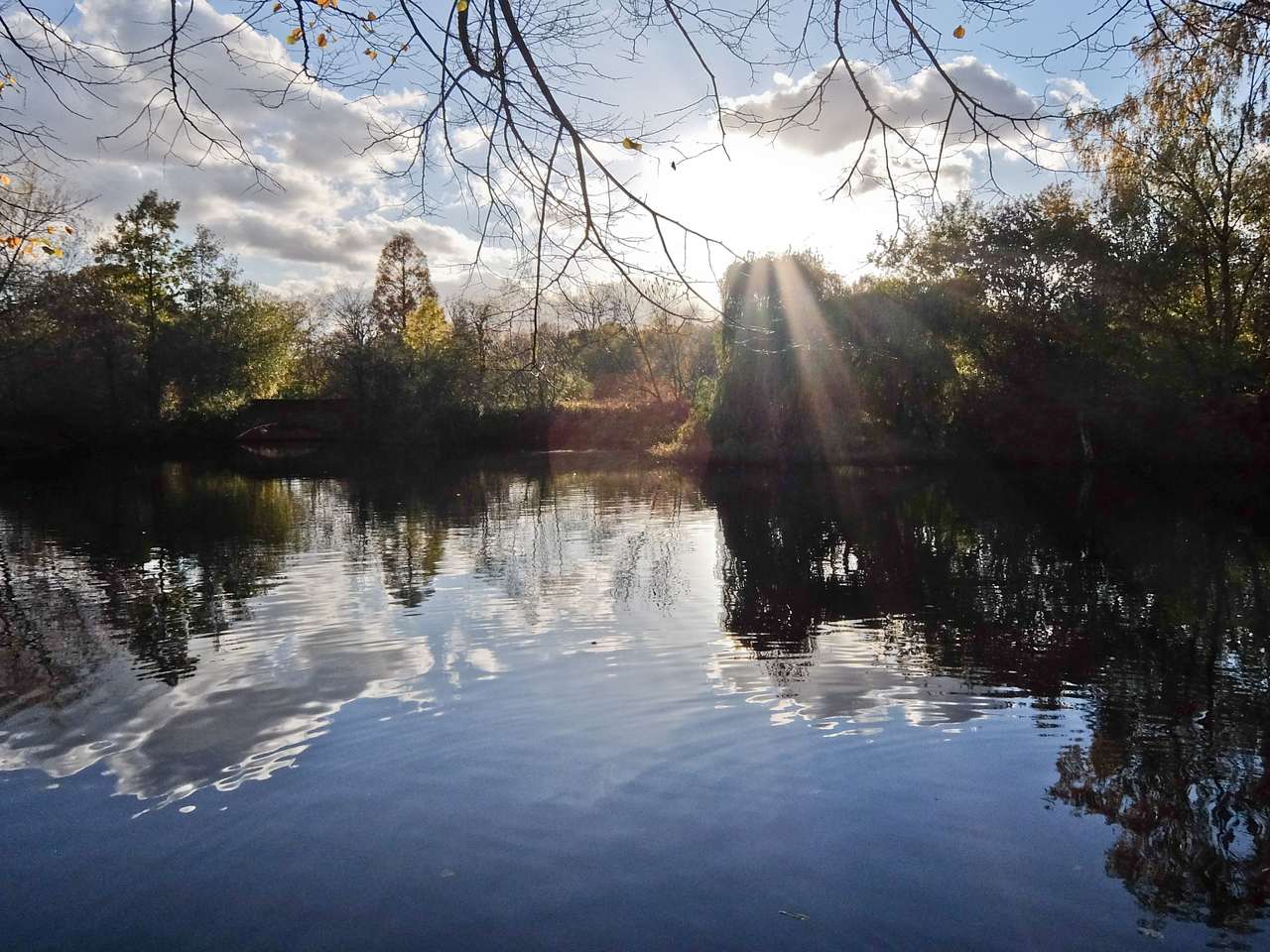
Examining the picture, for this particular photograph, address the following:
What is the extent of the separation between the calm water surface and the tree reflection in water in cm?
4

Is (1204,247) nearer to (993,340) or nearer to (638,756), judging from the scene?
(993,340)

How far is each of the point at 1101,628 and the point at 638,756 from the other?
551cm

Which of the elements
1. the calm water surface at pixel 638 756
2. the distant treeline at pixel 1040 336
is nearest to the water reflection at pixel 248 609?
the calm water surface at pixel 638 756

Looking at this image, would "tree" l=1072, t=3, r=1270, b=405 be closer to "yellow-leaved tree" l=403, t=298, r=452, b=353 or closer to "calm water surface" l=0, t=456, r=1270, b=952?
"calm water surface" l=0, t=456, r=1270, b=952

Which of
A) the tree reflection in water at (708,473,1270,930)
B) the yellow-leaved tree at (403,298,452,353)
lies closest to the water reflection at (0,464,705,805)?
the tree reflection in water at (708,473,1270,930)

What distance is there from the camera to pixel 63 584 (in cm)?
1159

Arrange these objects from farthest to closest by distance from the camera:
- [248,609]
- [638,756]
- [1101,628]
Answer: [248,609], [1101,628], [638,756]

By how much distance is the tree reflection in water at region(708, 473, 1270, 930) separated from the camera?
4559mm

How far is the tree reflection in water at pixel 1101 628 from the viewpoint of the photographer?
15.0 ft

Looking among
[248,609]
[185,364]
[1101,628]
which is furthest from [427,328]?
[1101,628]

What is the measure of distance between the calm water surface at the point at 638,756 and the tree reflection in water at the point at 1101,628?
0.13 ft

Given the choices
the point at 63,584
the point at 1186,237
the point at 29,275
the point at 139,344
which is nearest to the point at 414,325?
the point at 139,344

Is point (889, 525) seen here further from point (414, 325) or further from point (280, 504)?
point (414, 325)

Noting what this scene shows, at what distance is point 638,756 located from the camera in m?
5.57
